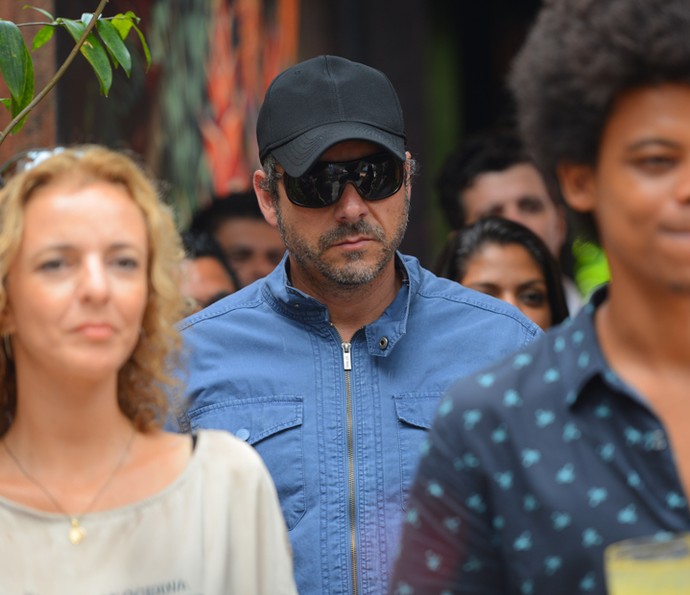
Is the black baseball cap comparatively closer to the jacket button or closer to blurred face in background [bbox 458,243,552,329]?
the jacket button

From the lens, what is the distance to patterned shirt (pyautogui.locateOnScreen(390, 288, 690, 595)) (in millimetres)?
2041

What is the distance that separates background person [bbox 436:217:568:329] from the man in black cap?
3.51 feet

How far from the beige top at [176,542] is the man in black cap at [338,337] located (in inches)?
25.0

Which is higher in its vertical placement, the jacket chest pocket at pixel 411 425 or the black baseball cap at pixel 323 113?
the black baseball cap at pixel 323 113

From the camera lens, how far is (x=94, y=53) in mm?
3129

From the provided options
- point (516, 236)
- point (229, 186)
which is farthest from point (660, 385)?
point (229, 186)

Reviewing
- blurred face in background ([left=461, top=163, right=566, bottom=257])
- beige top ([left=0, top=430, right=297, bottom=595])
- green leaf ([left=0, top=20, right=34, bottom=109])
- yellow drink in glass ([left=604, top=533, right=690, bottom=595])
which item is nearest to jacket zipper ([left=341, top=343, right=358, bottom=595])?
Result: beige top ([left=0, top=430, right=297, bottom=595])

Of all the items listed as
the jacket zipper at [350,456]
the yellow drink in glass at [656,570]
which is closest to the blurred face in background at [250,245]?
the jacket zipper at [350,456]

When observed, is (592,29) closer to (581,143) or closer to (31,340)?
(581,143)

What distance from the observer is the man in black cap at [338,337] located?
320 centimetres

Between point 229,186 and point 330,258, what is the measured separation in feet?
12.0

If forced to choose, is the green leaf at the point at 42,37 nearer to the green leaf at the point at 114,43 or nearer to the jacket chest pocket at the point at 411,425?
the green leaf at the point at 114,43

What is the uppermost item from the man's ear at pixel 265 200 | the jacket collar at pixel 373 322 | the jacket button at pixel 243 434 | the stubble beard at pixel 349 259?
the man's ear at pixel 265 200

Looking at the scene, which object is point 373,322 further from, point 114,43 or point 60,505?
point 60,505
